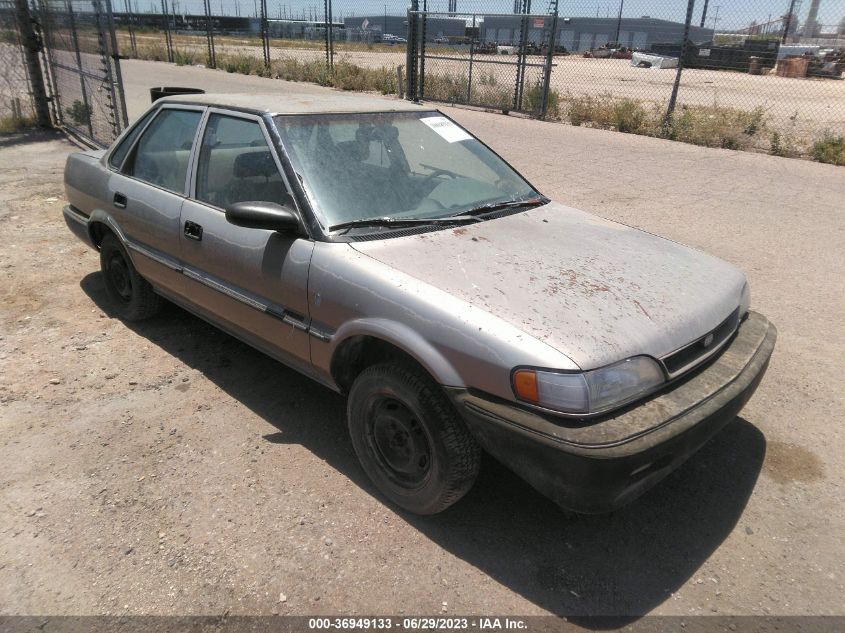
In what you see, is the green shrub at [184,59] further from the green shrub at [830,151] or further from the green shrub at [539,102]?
the green shrub at [830,151]

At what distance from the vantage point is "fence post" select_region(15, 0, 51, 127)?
433 inches

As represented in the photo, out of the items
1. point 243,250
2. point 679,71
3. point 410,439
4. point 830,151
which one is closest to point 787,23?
point 679,71

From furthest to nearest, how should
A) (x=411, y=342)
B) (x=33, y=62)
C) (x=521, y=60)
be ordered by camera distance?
(x=521, y=60) → (x=33, y=62) → (x=411, y=342)

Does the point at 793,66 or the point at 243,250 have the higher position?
the point at 793,66

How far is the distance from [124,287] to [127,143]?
101 cm

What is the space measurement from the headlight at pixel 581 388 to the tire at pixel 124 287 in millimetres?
3080

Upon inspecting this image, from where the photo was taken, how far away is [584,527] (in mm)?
2766

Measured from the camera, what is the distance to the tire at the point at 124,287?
433 cm

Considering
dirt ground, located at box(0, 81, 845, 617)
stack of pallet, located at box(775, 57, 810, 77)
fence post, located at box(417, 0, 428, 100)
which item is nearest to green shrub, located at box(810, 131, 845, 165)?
dirt ground, located at box(0, 81, 845, 617)

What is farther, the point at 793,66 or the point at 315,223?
the point at 793,66

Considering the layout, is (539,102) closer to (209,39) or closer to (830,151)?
(830,151)

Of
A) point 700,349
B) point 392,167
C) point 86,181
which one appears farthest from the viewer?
point 86,181

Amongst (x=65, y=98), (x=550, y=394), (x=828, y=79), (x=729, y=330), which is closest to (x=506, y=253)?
(x=550, y=394)

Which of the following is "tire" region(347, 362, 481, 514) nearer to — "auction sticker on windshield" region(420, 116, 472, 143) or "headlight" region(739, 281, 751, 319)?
"headlight" region(739, 281, 751, 319)
